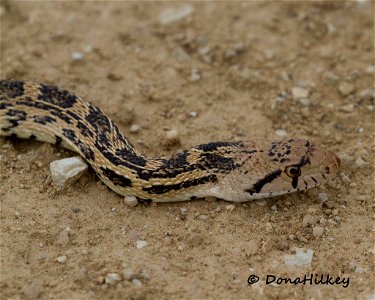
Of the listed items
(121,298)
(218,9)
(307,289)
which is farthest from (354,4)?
(121,298)

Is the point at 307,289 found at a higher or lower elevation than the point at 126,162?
lower

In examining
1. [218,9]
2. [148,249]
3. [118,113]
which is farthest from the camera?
[218,9]

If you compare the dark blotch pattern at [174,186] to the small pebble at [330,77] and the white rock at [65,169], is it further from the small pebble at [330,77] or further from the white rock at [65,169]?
the small pebble at [330,77]

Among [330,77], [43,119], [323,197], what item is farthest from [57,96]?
[330,77]

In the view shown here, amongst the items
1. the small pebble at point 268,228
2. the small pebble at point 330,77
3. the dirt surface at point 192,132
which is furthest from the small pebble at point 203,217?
the small pebble at point 330,77

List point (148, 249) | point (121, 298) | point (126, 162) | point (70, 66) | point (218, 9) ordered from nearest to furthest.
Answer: point (121, 298), point (148, 249), point (126, 162), point (70, 66), point (218, 9)

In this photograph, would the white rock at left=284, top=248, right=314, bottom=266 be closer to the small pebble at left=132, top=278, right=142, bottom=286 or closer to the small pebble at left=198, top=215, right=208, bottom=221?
the small pebble at left=198, top=215, right=208, bottom=221

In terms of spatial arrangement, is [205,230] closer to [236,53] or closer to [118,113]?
[118,113]

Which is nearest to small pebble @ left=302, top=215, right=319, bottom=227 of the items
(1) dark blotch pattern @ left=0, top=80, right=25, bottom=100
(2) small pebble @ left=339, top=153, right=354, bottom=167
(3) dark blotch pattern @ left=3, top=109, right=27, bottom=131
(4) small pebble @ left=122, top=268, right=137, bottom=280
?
(2) small pebble @ left=339, top=153, right=354, bottom=167
